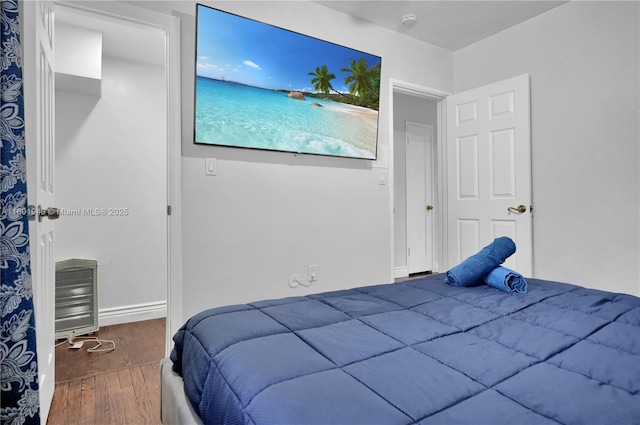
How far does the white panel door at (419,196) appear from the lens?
4773mm

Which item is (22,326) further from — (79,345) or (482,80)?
(482,80)

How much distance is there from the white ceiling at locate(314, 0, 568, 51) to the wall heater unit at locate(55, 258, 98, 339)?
2.77m

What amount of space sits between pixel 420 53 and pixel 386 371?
10.7 feet

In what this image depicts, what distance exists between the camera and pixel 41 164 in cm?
155

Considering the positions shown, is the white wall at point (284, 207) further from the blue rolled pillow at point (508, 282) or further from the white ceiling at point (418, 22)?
the blue rolled pillow at point (508, 282)

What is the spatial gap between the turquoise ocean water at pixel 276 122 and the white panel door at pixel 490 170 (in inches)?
40.1

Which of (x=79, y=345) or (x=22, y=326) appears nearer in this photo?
(x=22, y=326)

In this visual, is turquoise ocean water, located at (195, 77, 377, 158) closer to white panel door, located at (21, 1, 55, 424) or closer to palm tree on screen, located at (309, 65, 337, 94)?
palm tree on screen, located at (309, 65, 337, 94)

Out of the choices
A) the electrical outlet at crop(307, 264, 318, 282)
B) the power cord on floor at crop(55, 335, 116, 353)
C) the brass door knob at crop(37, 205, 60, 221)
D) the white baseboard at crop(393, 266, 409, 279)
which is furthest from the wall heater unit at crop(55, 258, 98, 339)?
the white baseboard at crop(393, 266, 409, 279)

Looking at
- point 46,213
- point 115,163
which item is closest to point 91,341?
point 115,163

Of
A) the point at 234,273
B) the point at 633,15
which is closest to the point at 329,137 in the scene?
the point at 234,273

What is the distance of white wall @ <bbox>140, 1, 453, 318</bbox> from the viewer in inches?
89.0

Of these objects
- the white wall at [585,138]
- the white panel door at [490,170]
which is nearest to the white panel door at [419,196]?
the white panel door at [490,170]

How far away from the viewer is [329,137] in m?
2.73
